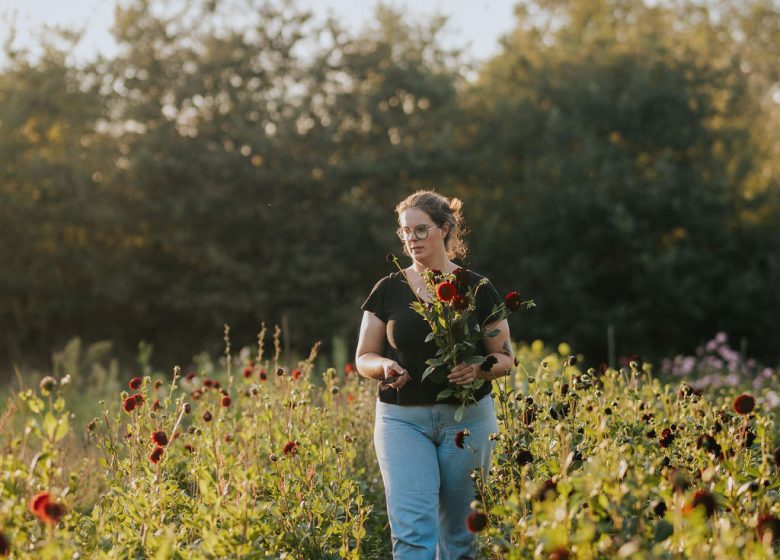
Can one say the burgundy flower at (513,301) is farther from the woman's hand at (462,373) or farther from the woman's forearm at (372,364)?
the woman's forearm at (372,364)

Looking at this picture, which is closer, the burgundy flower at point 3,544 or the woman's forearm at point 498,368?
the burgundy flower at point 3,544

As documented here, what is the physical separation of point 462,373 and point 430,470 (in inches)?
20.0

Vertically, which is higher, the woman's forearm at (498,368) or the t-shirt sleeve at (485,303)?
the t-shirt sleeve at (485,303)

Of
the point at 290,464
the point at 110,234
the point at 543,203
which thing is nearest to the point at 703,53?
the point at 543,203

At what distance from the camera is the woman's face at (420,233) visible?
150 inches

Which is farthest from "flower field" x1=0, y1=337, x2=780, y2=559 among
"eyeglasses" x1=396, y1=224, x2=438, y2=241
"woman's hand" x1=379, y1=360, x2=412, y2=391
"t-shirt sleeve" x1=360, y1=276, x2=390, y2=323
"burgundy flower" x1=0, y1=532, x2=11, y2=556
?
"eyeglasses" x1=396, y1=224, x2=438, y2=241

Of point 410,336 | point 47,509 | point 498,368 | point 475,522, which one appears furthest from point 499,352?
point 47,509

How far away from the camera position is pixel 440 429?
12.3ft

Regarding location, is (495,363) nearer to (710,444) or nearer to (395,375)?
(395,375)

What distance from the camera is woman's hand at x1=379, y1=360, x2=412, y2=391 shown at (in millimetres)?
3537

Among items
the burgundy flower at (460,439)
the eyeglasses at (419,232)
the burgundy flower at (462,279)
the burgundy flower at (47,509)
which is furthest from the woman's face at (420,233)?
the burgundy flower at (47,509)

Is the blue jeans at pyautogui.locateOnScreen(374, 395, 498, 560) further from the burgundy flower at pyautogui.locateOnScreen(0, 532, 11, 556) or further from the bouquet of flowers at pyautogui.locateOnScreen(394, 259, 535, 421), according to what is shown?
the burgundy flower at pyautogui.locateOnScreen(0, 532, 11, 556)

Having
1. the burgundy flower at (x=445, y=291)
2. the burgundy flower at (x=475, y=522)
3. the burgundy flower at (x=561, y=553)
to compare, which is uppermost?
the burgundy flower at (x=445, y=291)

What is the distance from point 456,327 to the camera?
3.49m
